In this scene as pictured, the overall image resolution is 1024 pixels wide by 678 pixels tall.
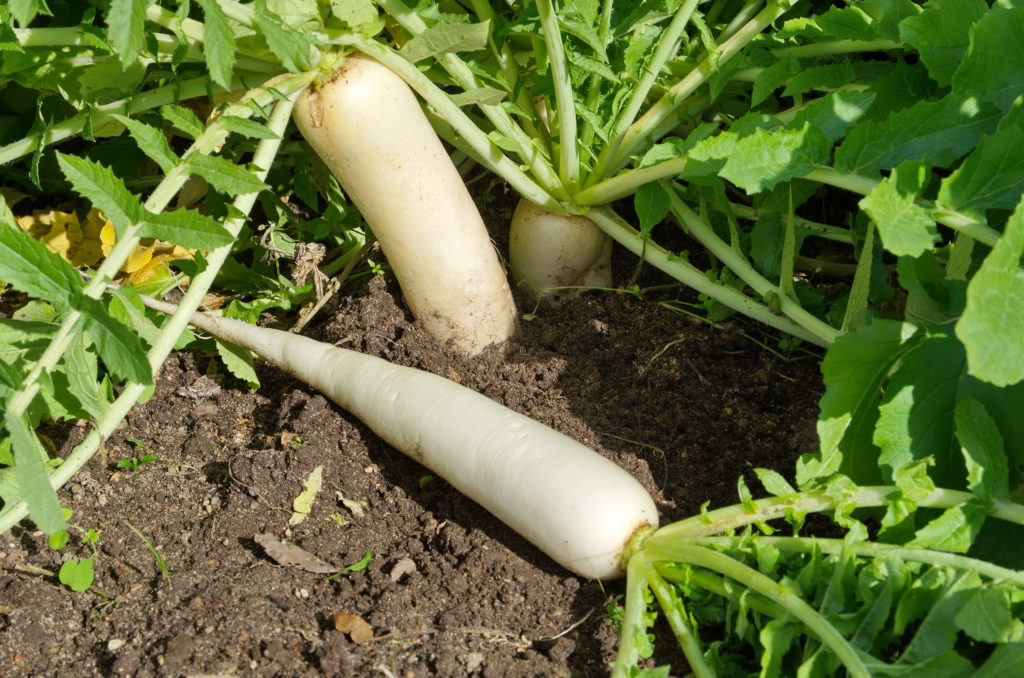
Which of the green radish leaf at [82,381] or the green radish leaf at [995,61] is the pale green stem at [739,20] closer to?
the green radish leaf at [995,61]

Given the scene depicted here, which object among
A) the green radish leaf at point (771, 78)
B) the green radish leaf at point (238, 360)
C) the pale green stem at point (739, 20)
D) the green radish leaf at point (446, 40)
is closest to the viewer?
the green radish leaf at point (446, 40)

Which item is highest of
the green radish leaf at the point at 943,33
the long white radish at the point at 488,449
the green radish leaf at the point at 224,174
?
the green radish leaf at the point at 943,33

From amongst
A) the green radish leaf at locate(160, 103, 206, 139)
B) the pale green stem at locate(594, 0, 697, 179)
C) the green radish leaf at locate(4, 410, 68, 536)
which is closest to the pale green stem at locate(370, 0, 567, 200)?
the pale green stem at locate(594, 0, 697, 179)

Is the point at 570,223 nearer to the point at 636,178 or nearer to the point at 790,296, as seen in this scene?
the point at 636,178

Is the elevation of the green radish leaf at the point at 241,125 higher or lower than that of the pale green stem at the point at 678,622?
higher

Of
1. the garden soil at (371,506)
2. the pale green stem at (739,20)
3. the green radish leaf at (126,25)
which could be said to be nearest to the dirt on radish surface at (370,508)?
the garden soil at (371,506)
